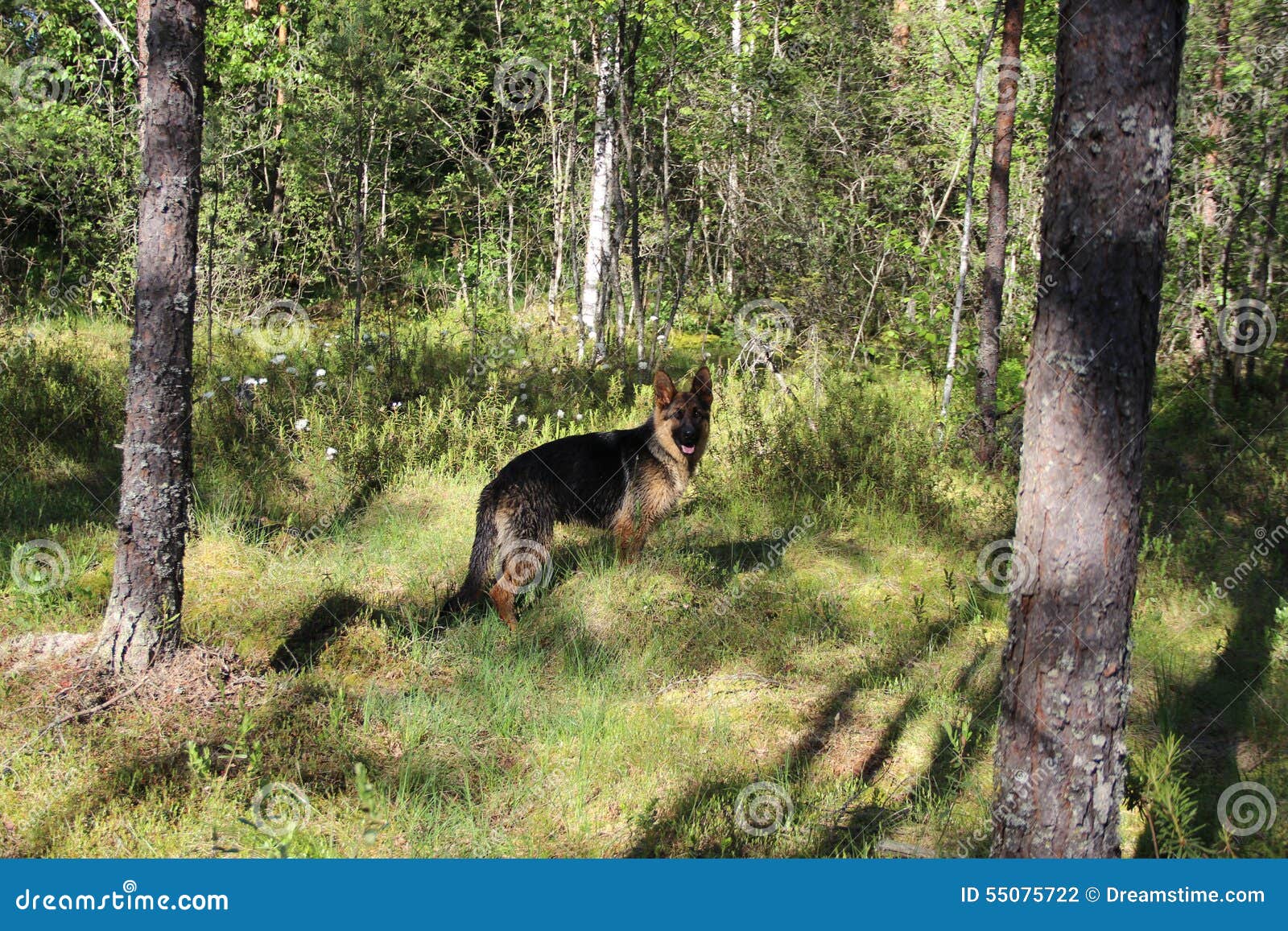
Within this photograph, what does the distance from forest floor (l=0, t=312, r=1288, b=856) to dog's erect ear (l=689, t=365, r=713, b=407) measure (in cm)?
113

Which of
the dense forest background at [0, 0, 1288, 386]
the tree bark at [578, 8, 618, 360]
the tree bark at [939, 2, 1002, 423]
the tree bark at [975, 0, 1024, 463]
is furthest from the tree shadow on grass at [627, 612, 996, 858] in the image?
the tree bark at [578, 8, 618, 360]

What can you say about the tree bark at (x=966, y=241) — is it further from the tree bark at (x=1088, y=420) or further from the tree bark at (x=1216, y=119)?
the tree bark at (x=1088, y=420)

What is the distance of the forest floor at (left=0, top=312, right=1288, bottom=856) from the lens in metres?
3.81

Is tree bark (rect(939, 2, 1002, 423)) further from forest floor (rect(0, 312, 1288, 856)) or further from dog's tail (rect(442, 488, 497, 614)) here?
dog's tail (rect(442, 488, 497, 614))

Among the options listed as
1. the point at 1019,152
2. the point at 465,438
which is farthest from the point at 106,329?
the point at 1019,152

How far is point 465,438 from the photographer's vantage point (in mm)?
8344

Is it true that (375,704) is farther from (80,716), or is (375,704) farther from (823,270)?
(823,270)

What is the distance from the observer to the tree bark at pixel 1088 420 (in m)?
2.91

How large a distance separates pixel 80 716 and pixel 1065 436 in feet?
14.7

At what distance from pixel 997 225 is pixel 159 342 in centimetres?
679

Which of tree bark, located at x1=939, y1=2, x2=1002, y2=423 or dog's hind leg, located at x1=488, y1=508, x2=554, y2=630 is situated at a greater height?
tree bark, located at x1=939, y1=2, x2=1002, y2=423

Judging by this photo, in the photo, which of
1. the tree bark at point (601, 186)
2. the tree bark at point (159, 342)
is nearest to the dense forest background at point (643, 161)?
the tree bark at point (601, 186)

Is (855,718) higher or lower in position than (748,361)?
lower

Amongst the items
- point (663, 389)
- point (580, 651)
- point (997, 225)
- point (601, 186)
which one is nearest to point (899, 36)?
point (601, 186)
